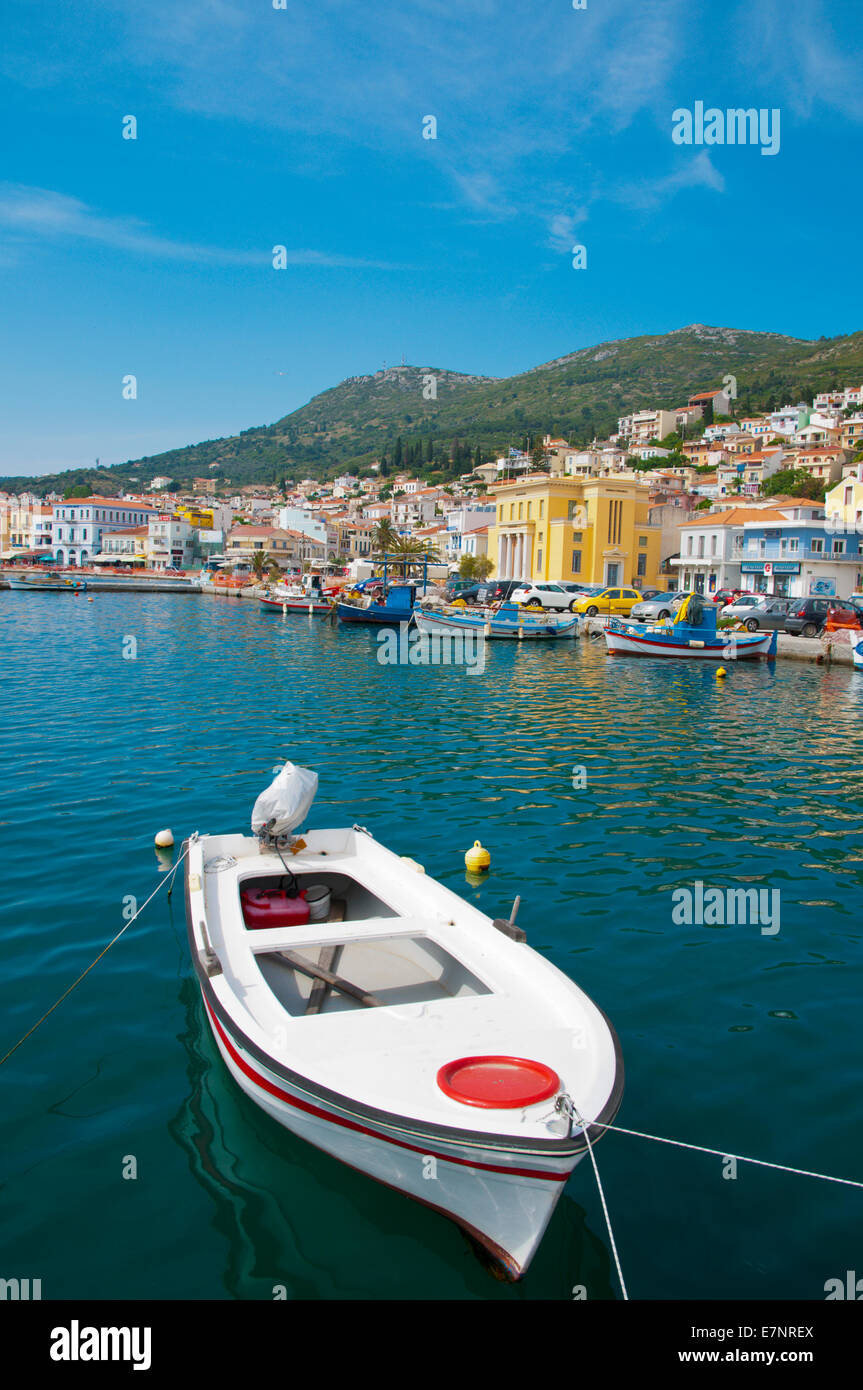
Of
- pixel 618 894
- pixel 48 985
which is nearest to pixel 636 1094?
pixel 618 894

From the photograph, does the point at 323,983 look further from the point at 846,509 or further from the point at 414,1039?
the point at 846,509

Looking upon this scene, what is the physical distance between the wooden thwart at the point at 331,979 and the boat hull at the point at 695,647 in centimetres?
3095

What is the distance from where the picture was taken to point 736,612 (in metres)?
42.8

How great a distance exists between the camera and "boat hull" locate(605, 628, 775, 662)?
35.2 m

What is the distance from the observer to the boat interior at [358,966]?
21.1ft

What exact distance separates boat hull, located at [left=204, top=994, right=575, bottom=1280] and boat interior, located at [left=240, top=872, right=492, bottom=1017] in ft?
4.90

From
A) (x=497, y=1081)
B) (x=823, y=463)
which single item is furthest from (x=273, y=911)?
(x=823, y=463)

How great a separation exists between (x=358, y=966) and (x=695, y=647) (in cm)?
3124

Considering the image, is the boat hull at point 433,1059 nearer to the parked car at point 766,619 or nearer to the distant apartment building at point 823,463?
the parked car at point 766,619

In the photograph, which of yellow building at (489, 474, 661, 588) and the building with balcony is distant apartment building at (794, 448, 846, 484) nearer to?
yellow building at (489, 474, 661, 588)

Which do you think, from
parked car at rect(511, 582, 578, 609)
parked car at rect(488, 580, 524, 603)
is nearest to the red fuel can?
parked car at rect(511, 582, 578, 609)

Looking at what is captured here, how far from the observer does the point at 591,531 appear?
6881 cm

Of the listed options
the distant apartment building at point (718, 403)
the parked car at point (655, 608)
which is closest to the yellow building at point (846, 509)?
the parked car at point (655, 608)
